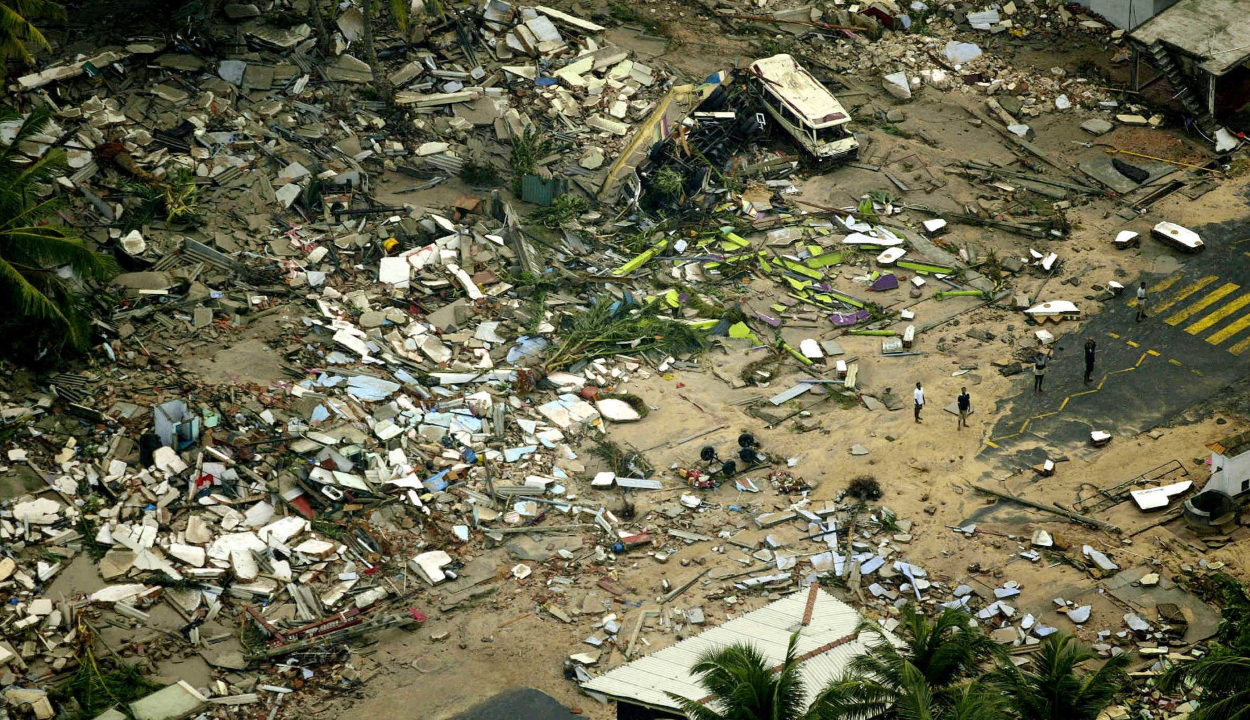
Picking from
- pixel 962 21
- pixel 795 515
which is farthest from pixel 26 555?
pixel 962 21

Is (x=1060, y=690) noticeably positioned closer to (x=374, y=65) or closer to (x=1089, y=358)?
(x=1089, y=358)

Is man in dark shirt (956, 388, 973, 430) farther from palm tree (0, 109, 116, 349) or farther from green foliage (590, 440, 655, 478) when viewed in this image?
palm tree (0, 109, 116, 349)

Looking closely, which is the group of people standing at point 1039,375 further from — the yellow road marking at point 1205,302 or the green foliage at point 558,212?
the green foliage at point 558,212

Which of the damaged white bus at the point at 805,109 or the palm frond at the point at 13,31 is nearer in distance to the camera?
the palm frond at the point at 13,31

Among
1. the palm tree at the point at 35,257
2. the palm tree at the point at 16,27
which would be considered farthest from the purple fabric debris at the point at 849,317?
the palm tree at the point at 16,27

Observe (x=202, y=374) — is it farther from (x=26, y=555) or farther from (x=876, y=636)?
(x=876, y=636)

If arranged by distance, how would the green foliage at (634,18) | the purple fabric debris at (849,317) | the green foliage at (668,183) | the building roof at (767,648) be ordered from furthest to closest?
1. the green foliage at (634,18)
2. the green foliage at (668,183)
3. the purple fabric debris at (849,317)
4. the building roof at (767,648)

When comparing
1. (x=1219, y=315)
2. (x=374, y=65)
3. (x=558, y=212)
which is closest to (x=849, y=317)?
(x=558, y=212)
